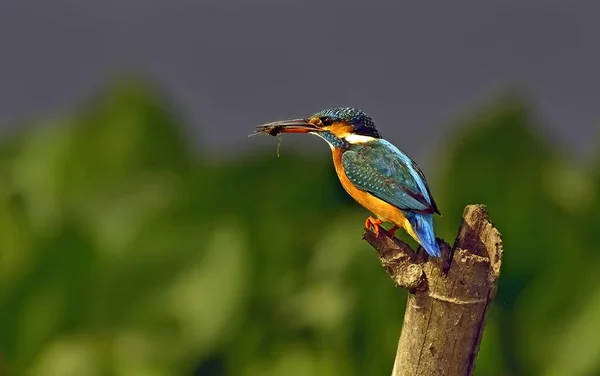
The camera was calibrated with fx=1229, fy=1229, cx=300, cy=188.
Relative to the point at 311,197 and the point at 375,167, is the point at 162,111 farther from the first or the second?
the point at 375,167

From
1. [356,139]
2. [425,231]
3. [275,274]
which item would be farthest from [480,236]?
[275,274]

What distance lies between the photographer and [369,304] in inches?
101

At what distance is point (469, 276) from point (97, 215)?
1940 millimetres

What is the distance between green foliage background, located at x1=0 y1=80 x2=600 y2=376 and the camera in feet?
8.40

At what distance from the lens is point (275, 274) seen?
2.80 m

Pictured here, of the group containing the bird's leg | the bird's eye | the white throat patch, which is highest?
the bird's eye

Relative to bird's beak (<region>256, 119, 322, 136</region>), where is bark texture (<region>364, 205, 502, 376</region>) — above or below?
below

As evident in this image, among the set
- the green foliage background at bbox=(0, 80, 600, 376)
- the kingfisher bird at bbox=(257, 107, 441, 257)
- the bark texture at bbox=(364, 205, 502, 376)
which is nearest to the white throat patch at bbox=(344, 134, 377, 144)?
the kingfisher bird at bbox=(257, 107, 441, 257)

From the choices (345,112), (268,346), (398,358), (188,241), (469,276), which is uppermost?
(345,112)

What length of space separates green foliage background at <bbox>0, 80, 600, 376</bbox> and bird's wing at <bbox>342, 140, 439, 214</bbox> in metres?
1.22

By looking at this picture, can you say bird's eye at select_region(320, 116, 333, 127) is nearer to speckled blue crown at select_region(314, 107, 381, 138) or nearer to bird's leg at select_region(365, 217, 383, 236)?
speckled blue crown at select_region(314, 107, 381, 138)

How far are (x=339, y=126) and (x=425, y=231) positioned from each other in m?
0.15

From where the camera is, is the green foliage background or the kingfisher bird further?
the green foliage background

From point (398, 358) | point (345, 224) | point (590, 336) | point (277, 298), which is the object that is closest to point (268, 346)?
point (277, 298)
